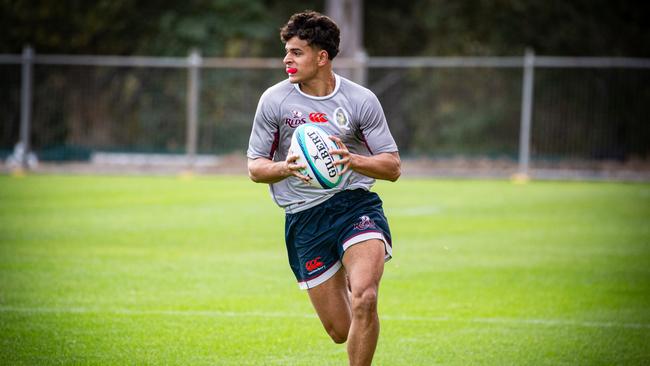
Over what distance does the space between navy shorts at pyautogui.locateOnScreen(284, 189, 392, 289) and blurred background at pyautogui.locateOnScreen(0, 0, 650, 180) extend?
1957cm

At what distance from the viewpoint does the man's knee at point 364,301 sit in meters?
5.81

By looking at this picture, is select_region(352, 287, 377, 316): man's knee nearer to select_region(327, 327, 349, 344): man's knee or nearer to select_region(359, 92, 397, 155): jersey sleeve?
select_region(327, 327, 349, 344): man's knee

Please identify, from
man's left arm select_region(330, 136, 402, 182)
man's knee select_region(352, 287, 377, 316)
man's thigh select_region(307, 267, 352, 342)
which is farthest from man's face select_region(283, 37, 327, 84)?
man's knee select_region(352, 287, 377, 316)

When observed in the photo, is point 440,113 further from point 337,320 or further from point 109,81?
point 337,320

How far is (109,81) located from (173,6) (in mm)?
11020

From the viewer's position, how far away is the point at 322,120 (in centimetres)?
621

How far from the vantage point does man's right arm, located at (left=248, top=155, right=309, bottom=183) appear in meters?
5.87

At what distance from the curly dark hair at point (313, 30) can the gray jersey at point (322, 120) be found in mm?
267

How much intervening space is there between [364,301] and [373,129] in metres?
1.21

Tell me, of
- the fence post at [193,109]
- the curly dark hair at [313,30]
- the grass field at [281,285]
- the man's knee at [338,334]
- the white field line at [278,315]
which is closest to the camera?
the curly dark hair at [313,30]

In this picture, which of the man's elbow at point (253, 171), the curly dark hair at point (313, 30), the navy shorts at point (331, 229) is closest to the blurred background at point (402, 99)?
the curly dark hair at point (313, 30)

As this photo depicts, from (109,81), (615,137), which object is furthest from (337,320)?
(109,81)

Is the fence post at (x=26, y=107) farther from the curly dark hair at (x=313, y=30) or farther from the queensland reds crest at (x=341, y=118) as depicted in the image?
the queensland reds crest at (x=341, y=118)

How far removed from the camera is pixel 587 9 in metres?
33.0
